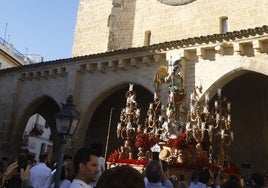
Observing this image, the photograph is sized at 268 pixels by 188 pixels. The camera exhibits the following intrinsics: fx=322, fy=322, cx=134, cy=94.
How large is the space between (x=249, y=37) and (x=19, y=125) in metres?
11.8

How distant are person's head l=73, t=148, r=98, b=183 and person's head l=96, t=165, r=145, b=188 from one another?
1319 mm

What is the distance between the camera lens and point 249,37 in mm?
10258

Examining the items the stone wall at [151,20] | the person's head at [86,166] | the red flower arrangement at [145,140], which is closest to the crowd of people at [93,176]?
the person's head at [86,166]

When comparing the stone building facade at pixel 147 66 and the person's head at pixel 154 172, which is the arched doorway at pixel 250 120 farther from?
the person's head at pixel 154 172

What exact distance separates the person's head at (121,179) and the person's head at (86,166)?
1319 mm

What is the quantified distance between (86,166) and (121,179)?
4.74 feet

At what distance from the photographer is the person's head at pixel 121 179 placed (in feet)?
6.15

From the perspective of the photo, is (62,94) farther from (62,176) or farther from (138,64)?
(62,176)

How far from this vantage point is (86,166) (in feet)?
10.7

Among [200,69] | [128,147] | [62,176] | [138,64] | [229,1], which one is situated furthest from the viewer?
[229,1]

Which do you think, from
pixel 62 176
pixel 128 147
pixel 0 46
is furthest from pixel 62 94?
pixel 0 46

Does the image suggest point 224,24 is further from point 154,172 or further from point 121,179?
point 121,179

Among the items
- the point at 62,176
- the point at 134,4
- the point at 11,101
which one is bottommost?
the point at 62,176

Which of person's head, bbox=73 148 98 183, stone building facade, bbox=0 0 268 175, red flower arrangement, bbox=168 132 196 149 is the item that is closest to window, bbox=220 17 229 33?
stone building facade, bbox=0 0 268 175
